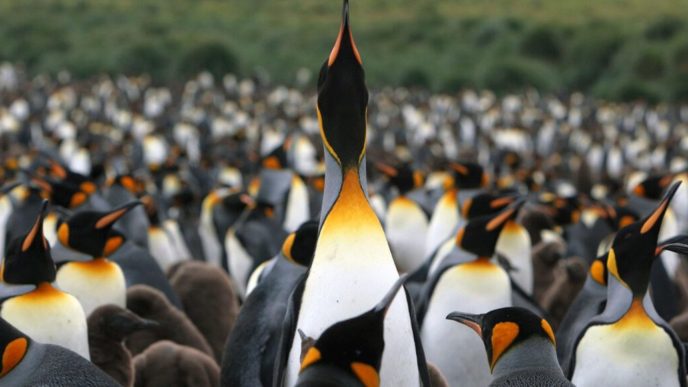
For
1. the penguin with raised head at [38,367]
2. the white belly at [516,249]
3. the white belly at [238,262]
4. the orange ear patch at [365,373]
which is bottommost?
the white belly at [238,262]

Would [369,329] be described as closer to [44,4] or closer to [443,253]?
[443,253]

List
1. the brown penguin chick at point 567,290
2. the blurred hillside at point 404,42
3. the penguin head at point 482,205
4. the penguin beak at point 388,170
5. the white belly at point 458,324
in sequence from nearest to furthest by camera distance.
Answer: the white belly at point 458,324
the brown penguin chick at point 567,290
the penguin head at point 482,205
the penguin beak at point 388,170
the blurred hillside at point 404,42

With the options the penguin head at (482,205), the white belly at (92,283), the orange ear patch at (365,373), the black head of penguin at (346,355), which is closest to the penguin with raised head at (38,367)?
the black head of penguin at (346,355)

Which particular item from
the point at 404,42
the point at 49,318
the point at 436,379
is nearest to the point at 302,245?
the point at 436,379

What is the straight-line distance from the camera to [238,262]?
6223mm

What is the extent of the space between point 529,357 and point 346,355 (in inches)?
29.7

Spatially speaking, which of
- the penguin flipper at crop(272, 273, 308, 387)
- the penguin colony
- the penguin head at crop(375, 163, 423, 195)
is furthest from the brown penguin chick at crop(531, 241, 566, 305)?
the penguin flipper at crop(272, 273, 308, 387)


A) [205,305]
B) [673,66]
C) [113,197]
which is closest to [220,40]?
[673,66]

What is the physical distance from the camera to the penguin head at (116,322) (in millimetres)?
3117

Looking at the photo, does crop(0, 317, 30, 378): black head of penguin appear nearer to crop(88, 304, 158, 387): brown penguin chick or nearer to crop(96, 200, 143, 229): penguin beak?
crop(88, 304, 158, 387): brown penguin chick

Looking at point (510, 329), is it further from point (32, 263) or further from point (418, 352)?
point (32, 263)

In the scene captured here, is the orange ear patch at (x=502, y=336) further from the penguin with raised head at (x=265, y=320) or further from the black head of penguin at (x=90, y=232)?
the black head of penguin at (x=90, y=232)

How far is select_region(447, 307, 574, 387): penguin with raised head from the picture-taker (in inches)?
93.4

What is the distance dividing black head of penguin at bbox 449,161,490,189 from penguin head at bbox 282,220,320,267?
132 inches
